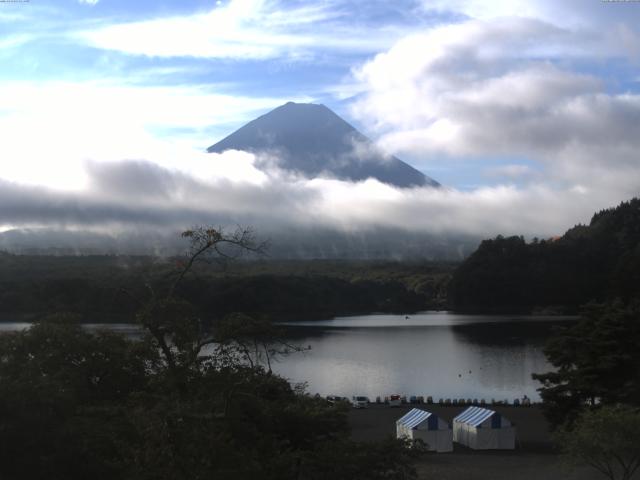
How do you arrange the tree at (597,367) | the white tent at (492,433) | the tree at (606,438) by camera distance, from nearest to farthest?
the tree at (606,438) < the tree at (597,367) < the white tent at (492,433)

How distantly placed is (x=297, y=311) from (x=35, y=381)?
48.5 metres

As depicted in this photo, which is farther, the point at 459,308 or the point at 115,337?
the point at 459,308

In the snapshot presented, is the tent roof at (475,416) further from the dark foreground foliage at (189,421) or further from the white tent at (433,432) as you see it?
the dark foreground foliage at (189,421)

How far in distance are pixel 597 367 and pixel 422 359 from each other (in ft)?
54.7

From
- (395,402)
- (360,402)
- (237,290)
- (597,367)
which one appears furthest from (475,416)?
(237,290)

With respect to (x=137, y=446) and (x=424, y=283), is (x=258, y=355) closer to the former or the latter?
(x=137, y=446)

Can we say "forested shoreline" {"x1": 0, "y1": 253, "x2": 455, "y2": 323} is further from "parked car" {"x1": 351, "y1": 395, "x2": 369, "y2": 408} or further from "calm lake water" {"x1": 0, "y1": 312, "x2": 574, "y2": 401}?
"parked car" {"x1": 351, "y1": 395, "x2": 369, "y2": 408}

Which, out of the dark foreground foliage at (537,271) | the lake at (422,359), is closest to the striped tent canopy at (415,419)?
the lake at (422,359)

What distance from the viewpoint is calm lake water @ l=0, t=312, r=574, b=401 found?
2214 cm

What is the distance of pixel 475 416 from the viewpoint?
13586mm

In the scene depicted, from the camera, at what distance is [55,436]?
20.1ft

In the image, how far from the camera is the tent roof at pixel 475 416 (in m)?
13.2

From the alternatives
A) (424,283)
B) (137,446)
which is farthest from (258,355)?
(424,283)

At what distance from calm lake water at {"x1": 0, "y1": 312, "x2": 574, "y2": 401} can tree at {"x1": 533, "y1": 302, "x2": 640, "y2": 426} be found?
4886 mm
